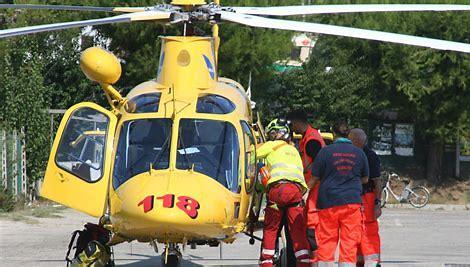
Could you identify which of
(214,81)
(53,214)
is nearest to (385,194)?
(53,214)

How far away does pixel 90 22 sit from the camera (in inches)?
439

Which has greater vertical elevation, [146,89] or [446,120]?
[146,89]

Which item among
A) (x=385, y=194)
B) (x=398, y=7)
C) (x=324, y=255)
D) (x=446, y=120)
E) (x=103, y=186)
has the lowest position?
(x=385, y=194)

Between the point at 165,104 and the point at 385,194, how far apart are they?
19050 millimetres

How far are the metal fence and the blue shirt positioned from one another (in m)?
12.9

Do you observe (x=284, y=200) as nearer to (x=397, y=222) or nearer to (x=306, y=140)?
(x=306, y=140)

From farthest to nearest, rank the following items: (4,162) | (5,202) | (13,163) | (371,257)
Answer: (13,163), (4,162), (5,202), (371,257)

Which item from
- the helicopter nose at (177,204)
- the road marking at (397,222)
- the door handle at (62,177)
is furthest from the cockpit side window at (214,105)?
the road marking at (397,222)

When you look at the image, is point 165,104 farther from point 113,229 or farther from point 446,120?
point 446,120

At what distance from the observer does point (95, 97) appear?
31.1 meters

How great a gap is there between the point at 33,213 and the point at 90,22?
1212 centimetres

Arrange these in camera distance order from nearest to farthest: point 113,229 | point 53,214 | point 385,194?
point 113,229 < point 53,214 < point 385,194

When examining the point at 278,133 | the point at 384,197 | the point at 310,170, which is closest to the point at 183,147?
the point at 278,133

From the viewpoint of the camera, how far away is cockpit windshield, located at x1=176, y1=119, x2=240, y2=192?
11195 millimetres
